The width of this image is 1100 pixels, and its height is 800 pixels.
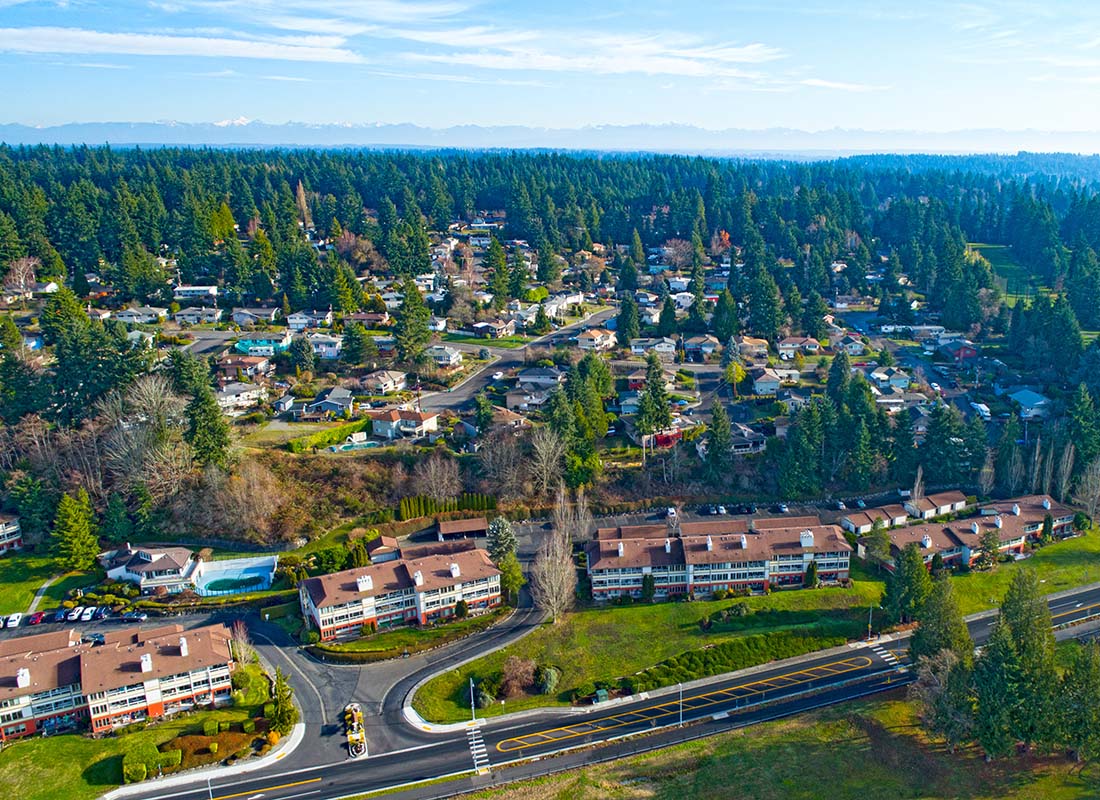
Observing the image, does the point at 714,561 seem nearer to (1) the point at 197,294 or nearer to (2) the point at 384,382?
(2) the point at 384,382

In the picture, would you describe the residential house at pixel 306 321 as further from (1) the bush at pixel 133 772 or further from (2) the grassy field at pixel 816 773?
(2) the grassy field at pixel 816 773

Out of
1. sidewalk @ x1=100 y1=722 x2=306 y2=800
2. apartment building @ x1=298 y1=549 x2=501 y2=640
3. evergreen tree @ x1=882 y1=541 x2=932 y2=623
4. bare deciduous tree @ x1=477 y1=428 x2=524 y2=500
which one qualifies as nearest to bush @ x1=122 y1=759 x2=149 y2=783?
sidewalk @ x1=100 y1=722 x2=306 y2=800

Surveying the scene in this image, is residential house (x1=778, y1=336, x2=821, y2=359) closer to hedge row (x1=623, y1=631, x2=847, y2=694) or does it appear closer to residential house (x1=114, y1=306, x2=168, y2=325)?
hedge row (x1=623, y1=631, x2=847, y2=694)

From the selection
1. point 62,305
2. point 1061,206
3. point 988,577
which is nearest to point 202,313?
point 62,305

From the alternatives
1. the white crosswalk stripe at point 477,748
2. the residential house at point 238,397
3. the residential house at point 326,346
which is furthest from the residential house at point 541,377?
the white crosswalk stripe at point 477,748

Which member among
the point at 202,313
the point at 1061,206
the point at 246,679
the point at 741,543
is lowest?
the point at 246,679

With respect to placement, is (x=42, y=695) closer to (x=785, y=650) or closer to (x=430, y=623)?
(x=430, y=623)
